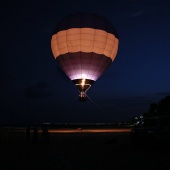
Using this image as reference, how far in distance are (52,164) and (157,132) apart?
6534 mm

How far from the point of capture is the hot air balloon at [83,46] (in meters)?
40.3

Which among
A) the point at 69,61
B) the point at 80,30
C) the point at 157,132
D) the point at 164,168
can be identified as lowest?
the point at 164,168

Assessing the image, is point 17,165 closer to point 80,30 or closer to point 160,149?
point 160,149

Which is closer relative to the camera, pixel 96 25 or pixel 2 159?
pixel 2 159

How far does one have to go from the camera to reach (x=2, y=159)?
50.5 feet

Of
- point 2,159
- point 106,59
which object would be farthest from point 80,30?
point 2,159

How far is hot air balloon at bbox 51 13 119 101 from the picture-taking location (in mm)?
40312

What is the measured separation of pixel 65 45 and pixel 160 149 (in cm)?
2419

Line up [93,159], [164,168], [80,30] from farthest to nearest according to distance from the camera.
Result: [80,30], [93,159], [164,168]

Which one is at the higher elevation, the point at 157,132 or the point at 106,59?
the point at 106,59

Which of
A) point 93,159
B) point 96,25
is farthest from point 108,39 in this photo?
point 93,159

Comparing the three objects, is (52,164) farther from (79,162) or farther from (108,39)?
(108,39)

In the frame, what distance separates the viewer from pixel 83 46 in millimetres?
40750

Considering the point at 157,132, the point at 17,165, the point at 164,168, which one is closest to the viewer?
the point at 164,168
